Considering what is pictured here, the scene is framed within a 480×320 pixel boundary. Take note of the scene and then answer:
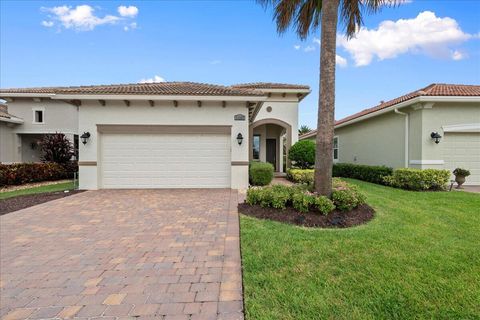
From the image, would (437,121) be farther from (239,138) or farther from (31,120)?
(31,120)

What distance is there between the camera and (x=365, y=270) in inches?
130

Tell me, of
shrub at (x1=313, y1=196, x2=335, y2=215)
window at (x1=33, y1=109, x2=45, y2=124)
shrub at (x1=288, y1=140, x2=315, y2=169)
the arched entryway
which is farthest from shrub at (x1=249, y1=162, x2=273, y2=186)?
window at (x1=33, y1=109, x2=45, y2=124)

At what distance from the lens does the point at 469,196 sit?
8.33 m

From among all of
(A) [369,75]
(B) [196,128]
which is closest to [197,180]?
(B) [196,128]

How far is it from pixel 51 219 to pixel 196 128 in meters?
5.79

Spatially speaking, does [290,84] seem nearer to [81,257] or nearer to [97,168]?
[97,168]

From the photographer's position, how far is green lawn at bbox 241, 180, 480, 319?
2.54 meters

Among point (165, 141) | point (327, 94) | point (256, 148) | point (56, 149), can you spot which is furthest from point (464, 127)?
point (56, 149)

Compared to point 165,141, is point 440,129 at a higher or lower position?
higher

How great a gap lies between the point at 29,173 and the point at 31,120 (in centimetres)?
807

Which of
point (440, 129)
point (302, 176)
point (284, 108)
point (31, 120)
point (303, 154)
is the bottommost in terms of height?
point (302, 176)

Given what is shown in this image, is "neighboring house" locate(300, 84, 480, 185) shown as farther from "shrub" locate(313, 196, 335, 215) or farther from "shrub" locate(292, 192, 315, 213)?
"shrub" locate(292, 192, 315, 213)

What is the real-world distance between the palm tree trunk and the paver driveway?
2365 millimetres

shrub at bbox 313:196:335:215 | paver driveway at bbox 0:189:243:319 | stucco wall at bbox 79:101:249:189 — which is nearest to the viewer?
paver driveway at bbox 0:189:243:319
